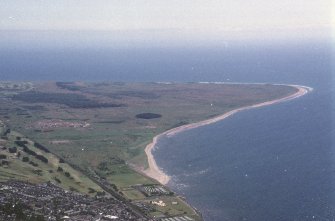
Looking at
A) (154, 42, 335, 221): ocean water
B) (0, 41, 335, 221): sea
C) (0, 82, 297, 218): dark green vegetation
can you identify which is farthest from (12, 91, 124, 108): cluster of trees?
(154, 42, 335, 221): ocean water

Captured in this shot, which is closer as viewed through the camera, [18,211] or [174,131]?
[18,211]

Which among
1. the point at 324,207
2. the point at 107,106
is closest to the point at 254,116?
the point at 107,106

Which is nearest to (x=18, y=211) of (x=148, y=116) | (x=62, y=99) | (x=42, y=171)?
(x=42, y=171)

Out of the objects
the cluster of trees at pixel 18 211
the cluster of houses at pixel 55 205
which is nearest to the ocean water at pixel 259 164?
the cluster of houses at pixel 55 205

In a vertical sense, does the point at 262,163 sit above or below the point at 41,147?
above

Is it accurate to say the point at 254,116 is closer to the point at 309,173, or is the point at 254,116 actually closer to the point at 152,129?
the point at 152,129

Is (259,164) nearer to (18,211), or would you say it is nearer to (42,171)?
(42,171)

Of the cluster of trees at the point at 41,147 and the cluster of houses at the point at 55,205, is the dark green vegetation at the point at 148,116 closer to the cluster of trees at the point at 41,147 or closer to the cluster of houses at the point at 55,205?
the cluster of trees at the point at 41,147

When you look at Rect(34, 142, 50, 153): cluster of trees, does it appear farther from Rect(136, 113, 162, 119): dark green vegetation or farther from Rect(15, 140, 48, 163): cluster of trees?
Rect(136, 113, 162, 119): dark green vegetation
